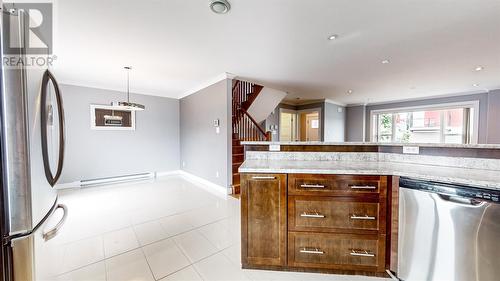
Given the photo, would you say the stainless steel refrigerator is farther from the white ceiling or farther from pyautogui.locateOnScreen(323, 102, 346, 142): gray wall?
pyautogui.locateOnScreen(323, 102, 346, 142): gray wall

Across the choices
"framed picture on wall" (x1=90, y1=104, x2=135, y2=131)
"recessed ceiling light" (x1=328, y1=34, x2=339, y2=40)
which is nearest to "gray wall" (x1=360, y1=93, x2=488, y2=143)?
"recessed ceiling light" (x1=328, y1=34, x2=339, y2=40)

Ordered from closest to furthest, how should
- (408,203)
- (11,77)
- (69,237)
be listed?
(11,77) → (408,203) → (69,237)

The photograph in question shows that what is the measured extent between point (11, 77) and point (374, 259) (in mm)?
2472

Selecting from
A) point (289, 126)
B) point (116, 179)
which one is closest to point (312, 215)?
point (116, 179)

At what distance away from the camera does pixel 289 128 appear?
7562 mm

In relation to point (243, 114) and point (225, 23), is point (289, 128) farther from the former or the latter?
point (225, 23)

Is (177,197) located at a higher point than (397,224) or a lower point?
lower

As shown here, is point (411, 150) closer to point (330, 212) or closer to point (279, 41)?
point (330, 212)

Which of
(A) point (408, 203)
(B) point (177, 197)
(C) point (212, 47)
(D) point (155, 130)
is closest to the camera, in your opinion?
(A) point (408, 203)

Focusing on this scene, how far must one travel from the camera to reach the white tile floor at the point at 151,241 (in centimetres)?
166

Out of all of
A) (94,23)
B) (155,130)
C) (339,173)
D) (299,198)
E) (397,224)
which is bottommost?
(397,224)

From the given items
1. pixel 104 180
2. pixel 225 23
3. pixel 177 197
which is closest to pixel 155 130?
pixel 104 180

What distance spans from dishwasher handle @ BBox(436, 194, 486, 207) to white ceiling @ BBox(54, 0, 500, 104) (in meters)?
1.71

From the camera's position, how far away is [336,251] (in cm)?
162
